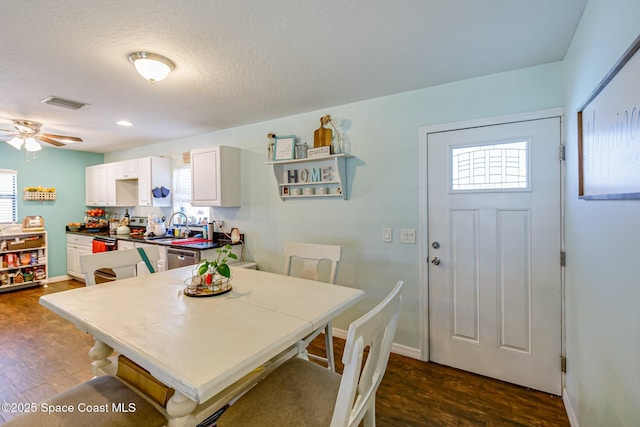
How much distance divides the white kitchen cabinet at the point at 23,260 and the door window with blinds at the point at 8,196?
46 cm

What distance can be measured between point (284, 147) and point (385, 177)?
1.12m

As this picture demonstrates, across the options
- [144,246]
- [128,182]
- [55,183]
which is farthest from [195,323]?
[55,183]

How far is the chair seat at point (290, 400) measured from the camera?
3.71 feet

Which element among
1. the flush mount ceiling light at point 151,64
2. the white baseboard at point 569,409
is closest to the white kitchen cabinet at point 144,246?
the flush mount ceiling light at point 151,64

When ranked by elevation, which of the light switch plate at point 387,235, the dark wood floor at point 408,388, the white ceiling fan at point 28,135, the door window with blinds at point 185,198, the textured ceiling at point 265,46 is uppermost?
the textured ceiling at point 265,46

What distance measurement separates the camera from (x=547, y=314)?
2092 millimetres

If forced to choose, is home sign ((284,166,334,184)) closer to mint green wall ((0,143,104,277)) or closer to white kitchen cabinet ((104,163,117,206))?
white kitchen cabinet ((104,163,117,206))

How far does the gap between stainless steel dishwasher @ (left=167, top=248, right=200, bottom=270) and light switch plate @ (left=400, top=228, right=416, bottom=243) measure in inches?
87.5

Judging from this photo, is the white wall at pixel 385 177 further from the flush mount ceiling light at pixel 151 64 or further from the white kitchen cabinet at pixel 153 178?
the white kitchen cabinet at pixel 153 178

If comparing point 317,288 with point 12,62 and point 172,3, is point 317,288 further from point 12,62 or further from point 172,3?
point 12,62

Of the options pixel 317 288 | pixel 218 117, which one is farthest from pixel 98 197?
pixel 317 288

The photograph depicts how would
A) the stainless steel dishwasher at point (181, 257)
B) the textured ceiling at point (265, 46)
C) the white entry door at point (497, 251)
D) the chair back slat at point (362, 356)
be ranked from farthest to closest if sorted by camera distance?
the stainless steel dishwasher at point (181, 257) < the white entry door at point (497, 251) < the textured ceiling at point (265, 46) < the chair back slat at point (362, 356)

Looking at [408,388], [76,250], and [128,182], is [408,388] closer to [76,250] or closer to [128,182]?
[128,182]

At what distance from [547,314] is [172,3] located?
9.84 feet
